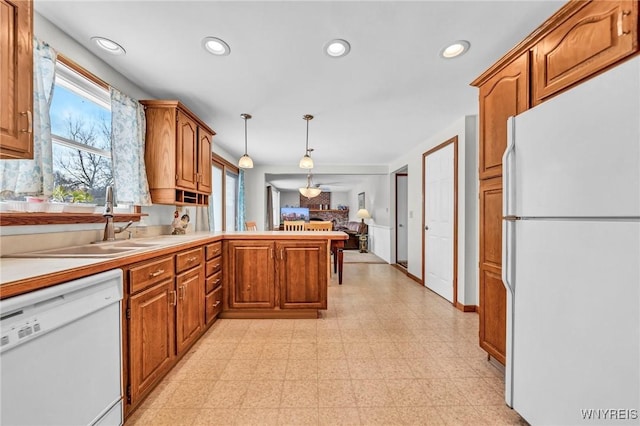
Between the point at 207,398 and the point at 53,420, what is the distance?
2.63 ft

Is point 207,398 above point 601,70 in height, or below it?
below

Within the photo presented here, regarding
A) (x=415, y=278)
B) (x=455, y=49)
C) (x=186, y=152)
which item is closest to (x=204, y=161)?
(x=186, y=152)

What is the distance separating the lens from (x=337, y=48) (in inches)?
73.5

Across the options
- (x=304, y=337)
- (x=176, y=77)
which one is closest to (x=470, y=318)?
(x=304, y=337)

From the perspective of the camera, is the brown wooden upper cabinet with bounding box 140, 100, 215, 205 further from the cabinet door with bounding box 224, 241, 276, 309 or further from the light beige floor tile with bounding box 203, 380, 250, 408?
the light beige floor tile with bounding box 203, 380, 250, 408

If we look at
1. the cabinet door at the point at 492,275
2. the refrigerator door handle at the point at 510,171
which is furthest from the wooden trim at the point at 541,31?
the cabinet door at the point at 492,275

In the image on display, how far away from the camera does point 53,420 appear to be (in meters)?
1.01

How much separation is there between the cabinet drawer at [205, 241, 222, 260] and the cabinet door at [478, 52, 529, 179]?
7.84 feet

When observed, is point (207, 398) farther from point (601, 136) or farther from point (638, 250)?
point (601, 136)

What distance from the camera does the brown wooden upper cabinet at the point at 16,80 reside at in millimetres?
1158

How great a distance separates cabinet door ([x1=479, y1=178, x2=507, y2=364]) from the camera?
181 cm

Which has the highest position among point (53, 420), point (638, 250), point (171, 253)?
point (638, 250)

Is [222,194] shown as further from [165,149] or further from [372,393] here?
[372,393]

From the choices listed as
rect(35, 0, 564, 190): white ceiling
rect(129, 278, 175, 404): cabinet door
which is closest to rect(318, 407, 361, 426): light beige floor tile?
rect(129, 278, 175, 404): cabinet door
